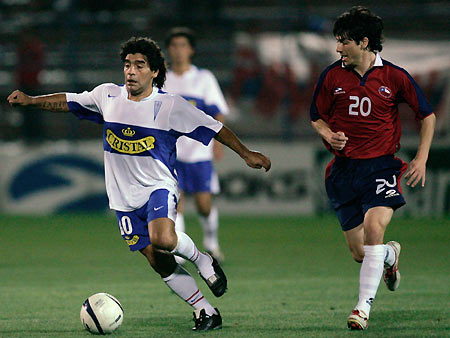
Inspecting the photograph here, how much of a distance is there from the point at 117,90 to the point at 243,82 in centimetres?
986

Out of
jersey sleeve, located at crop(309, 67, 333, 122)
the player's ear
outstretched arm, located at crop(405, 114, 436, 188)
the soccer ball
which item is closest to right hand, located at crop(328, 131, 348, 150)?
jersey sleeve, located at crop(309, 67, 333, 122)

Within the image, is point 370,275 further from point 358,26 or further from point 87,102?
point 87,102

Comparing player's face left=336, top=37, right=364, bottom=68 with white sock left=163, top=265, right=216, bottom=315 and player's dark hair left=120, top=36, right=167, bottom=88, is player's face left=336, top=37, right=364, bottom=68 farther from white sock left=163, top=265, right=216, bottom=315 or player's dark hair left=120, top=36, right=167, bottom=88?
white sock left=163, top=265, right=216, bottom=315

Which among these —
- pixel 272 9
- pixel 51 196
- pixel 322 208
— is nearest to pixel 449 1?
pixel 272 9

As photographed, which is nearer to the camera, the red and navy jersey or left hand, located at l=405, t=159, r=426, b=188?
left hand, located at l=405, t=159, r=426, b=188

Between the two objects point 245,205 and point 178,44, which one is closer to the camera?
point 178,44

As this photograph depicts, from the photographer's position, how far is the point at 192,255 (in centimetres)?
588

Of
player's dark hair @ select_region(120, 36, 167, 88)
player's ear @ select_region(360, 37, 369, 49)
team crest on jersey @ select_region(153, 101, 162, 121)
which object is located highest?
player's ear @ select_region(360, 37, 369, 49)

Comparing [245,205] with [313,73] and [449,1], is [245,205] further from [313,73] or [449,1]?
[449,1]

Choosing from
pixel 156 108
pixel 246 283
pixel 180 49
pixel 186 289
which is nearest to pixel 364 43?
pixel 156 108

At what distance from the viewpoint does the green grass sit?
234 inches

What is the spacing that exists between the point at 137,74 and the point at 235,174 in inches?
352

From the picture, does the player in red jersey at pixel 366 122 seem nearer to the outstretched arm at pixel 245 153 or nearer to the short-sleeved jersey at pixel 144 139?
the outstretched arm at pixel 245 153

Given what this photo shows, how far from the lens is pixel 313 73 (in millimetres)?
15430
